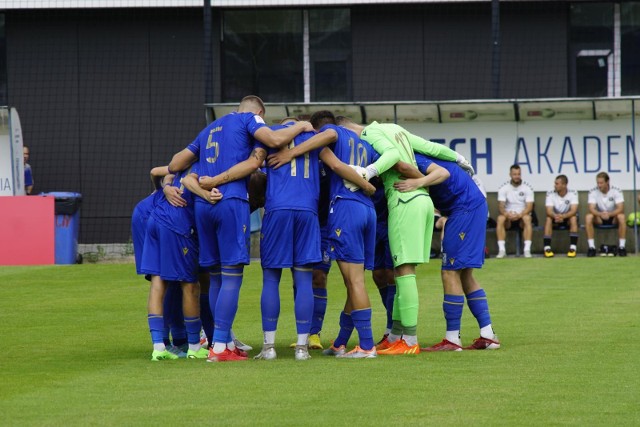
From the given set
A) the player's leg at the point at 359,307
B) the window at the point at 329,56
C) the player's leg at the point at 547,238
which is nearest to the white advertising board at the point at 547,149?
the player's leg at the point at 547,238

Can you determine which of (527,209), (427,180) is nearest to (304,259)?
(427,180)

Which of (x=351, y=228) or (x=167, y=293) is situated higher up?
(x=351, y=228)

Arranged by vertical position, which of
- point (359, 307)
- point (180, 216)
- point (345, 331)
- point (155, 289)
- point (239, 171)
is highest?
point (239, 171)

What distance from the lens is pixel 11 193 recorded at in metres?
22.2

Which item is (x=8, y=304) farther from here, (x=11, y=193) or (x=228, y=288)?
(x=11, y=193)

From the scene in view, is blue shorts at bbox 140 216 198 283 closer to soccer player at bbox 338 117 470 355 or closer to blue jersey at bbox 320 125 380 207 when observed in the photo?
blue jersey at bbox 320 125 380 207

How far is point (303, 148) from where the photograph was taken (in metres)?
9.27

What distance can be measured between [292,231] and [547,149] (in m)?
14.5

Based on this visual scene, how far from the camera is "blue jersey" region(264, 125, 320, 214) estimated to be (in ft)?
30.3

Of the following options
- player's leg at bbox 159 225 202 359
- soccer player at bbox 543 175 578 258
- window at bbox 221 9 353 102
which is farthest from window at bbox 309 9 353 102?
player's leg at bbox 159 225 202 359

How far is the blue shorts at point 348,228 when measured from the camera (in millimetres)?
9359

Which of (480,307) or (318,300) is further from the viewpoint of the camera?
(318,300)

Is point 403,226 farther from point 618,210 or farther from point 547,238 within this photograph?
point 618,210

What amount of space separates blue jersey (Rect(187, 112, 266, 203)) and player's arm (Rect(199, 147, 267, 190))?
0.06 metres
